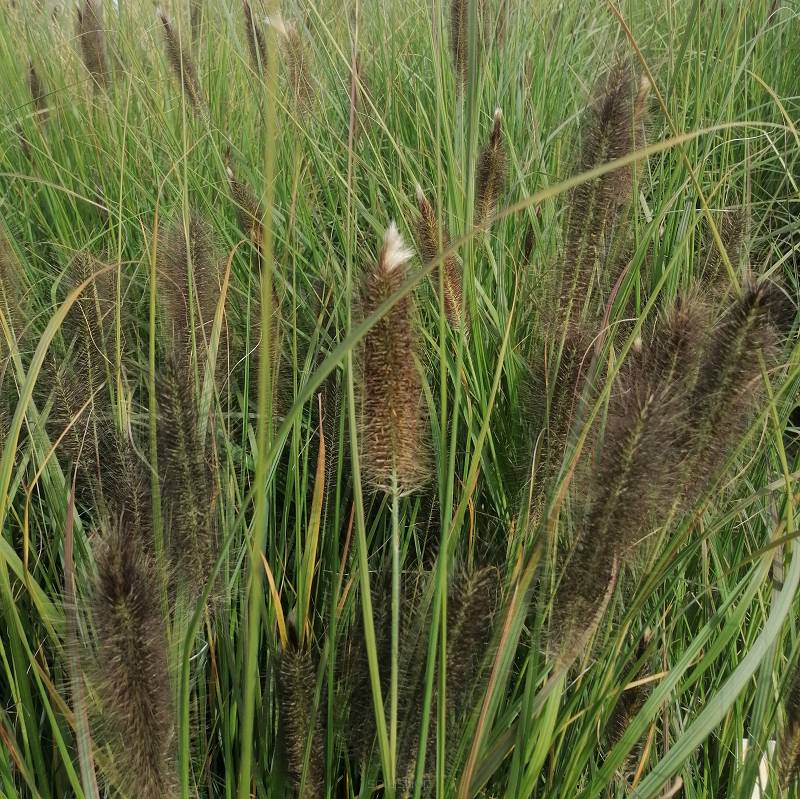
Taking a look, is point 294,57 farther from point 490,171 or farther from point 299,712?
point 299,712

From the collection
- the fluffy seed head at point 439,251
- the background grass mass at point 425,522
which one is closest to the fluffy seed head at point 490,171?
the background grass mass at point 425,522

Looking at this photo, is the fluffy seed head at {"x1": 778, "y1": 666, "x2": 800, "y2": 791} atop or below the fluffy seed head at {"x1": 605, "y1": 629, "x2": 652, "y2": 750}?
atop

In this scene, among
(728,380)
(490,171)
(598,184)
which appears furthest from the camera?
(490,171)

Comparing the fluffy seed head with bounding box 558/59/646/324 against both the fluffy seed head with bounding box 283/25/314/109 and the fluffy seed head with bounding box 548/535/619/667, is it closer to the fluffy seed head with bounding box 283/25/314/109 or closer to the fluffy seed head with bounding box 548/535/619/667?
the fluffy seed head with bounding box 548/535/619/667

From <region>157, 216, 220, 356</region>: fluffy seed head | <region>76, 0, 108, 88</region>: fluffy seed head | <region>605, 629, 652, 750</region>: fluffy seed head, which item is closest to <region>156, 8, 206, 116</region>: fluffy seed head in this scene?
<region>76, 0, 108, 88</region>: fluffy seed head

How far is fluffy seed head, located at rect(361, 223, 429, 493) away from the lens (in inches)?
31.5

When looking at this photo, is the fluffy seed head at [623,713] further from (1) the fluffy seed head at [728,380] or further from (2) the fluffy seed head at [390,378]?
(2) the fluffy seed head at [390,378]

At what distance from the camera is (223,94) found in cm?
292

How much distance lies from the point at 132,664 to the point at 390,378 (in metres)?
0.35

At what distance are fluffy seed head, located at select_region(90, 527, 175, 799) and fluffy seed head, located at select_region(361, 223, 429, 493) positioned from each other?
260mm

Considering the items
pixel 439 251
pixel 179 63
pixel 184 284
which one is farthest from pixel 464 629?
pixel 179 63

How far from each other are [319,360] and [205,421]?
72 centimetres

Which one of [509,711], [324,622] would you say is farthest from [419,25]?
[509,711]

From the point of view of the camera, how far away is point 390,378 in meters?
0.84
